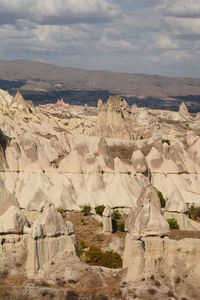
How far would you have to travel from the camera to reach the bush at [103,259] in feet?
128

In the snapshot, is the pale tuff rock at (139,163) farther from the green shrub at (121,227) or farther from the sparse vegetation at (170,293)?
the sparse vegetation at (170,293)

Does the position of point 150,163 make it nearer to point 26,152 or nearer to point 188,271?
point 26,152

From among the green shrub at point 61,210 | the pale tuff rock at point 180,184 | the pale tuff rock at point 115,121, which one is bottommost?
the green shrub at point 61,210

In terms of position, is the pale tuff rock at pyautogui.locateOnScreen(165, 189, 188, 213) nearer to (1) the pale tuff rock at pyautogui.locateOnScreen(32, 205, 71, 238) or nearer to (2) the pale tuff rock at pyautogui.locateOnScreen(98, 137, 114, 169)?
(2) the pale tuff rock at pyautogui.locateOnScreen(98, 137, 114, 169)

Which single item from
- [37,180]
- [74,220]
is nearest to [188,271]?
[74,220]

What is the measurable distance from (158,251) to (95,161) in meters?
31.4

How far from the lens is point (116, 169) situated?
65750 millimetres

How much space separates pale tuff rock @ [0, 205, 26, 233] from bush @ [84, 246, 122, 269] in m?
4.72

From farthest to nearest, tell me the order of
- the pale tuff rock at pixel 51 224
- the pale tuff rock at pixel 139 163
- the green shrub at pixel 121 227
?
the pale tuff rock at pixel 139 163
the green shrub at pixel 121 227
the pale tuff rock at pixel 51 224

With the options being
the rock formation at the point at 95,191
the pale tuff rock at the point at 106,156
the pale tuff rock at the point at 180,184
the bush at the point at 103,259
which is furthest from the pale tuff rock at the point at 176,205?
the pale tuff rock at the point at 106,156

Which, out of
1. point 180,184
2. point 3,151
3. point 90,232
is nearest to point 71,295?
point 90,232

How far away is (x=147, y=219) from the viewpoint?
35781mm

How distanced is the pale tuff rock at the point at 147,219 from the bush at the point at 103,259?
3.64 meters

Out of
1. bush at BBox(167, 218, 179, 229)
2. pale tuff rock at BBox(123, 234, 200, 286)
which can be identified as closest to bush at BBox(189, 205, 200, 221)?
bush at BBox(167, 218, 179, 229)
